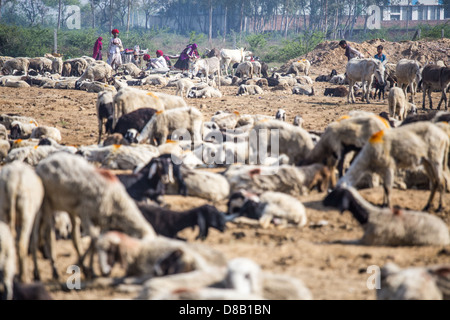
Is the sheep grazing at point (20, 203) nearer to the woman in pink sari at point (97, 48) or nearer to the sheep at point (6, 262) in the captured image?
the sheep at point (6, 262)

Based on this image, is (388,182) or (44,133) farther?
(44,133)

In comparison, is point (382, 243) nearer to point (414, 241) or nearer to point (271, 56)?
point (414, 241)

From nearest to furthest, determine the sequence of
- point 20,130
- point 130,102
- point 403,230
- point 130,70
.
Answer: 1. point 403,230
2. point 130,102
3. point 20,130
4. point 130,70

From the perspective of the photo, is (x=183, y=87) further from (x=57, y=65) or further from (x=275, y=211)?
(x=275, y=211)

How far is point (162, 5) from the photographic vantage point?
88250 millimetres

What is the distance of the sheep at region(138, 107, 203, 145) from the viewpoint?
10789 millimetres

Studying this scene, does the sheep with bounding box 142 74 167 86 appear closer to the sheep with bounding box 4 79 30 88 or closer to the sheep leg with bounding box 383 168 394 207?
the sheep with bounding box 4 79 30 88

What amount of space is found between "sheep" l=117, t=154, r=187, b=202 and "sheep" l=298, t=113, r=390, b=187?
2.35 meters

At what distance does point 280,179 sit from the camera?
8492mm

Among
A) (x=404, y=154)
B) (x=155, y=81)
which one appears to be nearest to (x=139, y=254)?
(x=404, y=154)

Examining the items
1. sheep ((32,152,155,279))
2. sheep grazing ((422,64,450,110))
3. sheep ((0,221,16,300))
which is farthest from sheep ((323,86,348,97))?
sheep ((0,221,16,300))

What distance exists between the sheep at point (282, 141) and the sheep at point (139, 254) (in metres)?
4.68

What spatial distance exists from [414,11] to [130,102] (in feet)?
239

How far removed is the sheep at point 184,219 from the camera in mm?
6426
